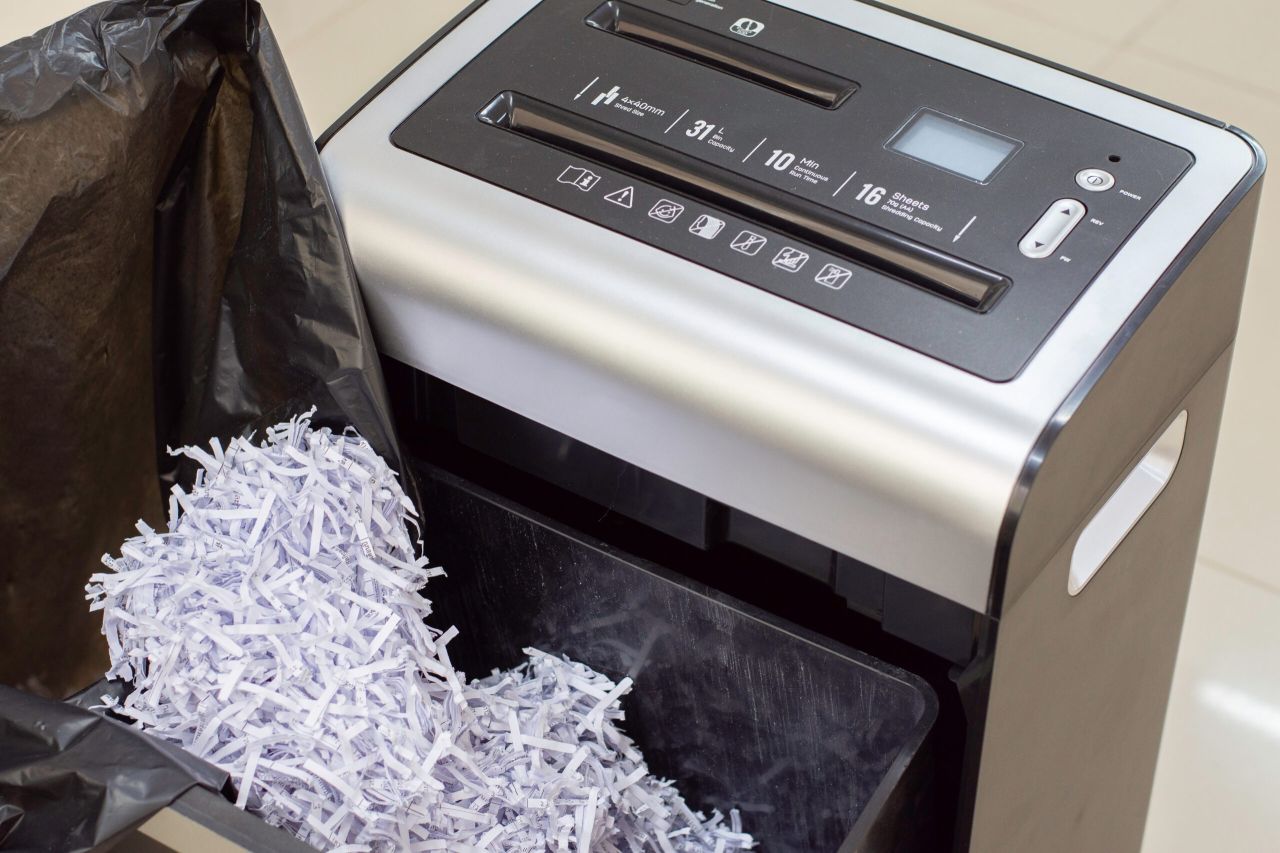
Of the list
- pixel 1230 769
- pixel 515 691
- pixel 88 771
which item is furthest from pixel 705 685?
pixel 1230 769

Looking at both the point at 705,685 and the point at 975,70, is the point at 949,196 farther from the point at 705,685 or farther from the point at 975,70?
the point at 705,685

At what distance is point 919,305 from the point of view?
0.75 meters

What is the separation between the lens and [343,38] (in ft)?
6.90

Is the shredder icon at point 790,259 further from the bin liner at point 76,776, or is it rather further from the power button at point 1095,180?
the bin liner at point 76,776

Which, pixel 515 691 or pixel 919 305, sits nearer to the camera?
pixel 919 305

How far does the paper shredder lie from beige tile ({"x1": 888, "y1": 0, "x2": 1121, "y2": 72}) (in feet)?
4.00

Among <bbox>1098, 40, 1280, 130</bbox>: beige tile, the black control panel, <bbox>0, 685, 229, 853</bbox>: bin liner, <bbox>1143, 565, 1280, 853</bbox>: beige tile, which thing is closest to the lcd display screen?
the black control panel

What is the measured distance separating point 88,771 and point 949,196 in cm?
47

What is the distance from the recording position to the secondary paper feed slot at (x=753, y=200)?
76 centimetres

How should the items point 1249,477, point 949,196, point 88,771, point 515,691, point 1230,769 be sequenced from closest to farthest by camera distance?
point 88,771, point 949,196, point 515,691, point 1230,769, point 1249,477

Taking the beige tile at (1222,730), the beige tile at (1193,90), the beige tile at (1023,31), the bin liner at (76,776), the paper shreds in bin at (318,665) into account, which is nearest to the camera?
the bin liner at (76,776)

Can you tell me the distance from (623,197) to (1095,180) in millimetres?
226

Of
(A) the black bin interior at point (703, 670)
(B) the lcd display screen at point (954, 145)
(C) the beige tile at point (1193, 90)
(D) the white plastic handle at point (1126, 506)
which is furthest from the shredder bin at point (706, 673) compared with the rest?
(C) the beige tile at point (1193, 90)

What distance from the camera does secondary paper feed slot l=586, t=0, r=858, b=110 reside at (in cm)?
86
